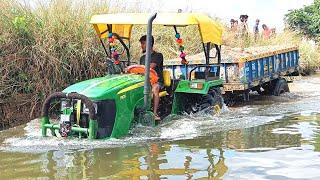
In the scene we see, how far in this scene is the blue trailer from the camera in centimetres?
1189

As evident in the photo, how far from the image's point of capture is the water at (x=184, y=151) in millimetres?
6246

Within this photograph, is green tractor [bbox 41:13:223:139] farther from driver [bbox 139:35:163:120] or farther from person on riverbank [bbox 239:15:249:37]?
person on riverbank [bbox 239:15:249:37]

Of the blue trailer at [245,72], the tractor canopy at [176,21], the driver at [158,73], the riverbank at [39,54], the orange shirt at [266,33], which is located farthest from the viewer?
the orange shirt at [266,33]

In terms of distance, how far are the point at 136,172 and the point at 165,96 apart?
11.7 feet

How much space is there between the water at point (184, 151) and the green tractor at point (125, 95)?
0.21 m

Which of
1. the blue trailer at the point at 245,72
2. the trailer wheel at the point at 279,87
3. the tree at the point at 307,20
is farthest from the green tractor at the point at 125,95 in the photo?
the tree at the point at 307,20

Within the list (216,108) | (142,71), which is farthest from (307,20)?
(142,71)

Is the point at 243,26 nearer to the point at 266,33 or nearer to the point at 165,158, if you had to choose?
the point at 266,33

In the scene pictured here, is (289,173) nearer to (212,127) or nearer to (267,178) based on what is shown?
(267,178)

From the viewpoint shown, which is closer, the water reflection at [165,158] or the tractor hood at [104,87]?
the water reflection at [165,158]

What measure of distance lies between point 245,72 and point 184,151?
16.5 ft

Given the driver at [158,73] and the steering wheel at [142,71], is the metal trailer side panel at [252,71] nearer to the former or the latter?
the driver at [158,73]

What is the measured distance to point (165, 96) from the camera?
382 inches

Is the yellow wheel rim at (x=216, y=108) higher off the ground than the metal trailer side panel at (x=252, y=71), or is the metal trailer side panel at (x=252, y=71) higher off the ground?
the metal trailer side panel at (x=252, y=71)
